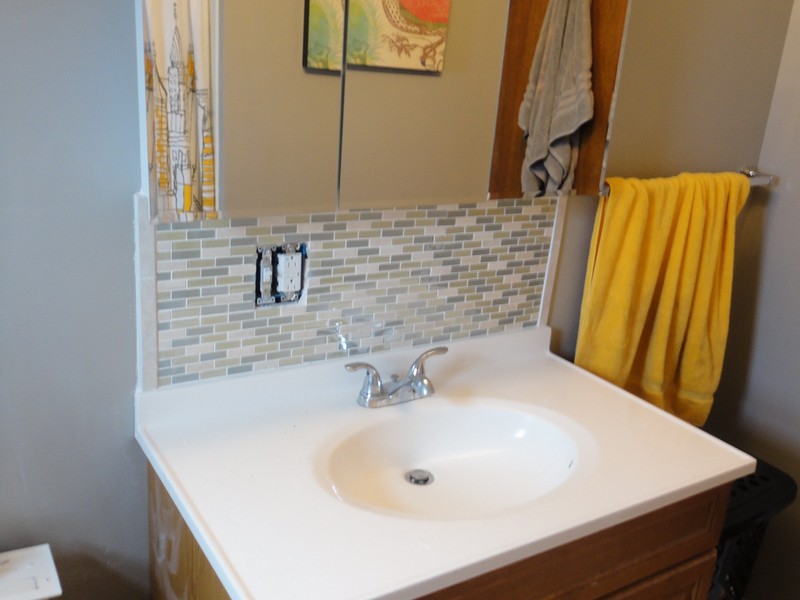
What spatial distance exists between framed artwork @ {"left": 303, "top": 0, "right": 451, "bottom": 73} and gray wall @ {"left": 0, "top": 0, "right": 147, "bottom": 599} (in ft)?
0.93

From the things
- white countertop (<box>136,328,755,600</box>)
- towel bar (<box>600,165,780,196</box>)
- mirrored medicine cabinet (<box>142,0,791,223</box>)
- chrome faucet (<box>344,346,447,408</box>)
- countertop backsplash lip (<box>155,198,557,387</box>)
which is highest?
mirrored medicine cabinet (<box>142,0,791,223</box>)

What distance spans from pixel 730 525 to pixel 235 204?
1.28 metres

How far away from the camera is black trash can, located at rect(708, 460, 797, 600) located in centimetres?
172

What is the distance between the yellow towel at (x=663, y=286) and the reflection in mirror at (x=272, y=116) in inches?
28.6

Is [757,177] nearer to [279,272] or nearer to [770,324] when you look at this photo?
[770,324]

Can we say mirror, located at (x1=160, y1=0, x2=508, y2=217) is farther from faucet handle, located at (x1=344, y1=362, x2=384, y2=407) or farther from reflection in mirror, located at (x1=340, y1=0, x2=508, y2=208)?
faucet handle, located at (x1=344, y1=362, x2=384, y2=407)

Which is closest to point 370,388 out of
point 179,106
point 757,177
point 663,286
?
point 179,106

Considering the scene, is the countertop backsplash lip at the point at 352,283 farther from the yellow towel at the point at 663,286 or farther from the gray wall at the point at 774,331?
the gray wall at the point at 774,331

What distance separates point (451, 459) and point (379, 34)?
817 millimetres

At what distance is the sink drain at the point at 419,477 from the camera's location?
1.45 metres

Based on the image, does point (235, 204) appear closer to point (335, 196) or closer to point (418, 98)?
point (335, 196)

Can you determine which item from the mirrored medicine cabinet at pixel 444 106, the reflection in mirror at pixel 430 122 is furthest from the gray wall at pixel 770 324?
the reflection in mirror at pixel 430 122

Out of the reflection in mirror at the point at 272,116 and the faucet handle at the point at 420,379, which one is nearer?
the reflection in mirror at the point at 272,116

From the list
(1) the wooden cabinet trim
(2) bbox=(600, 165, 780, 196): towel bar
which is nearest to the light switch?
(1) the wooden cabinet trim
